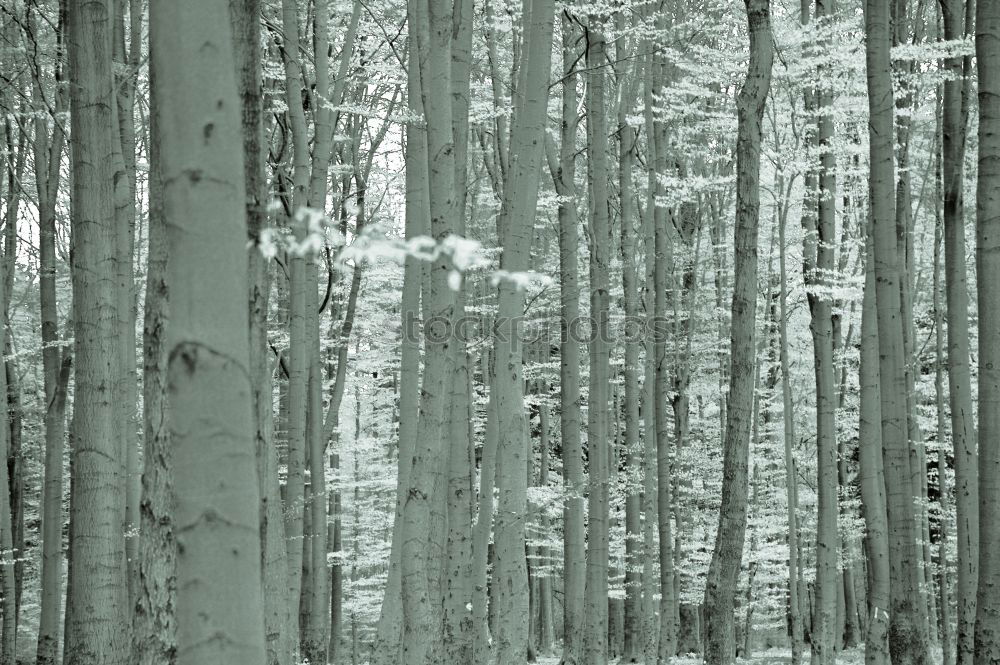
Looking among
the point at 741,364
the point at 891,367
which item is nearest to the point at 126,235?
the point at 741,364

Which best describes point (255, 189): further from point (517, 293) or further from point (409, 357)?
point (517, 293)

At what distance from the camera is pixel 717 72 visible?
14.0 m

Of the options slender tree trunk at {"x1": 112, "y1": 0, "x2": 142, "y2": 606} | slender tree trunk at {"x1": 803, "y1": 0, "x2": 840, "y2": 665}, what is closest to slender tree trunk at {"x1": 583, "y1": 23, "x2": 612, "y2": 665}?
slender tree trunk at {"x1": 803, "y1": 0, "x2": 840, "y2": 665}

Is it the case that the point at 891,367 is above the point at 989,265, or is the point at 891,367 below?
below

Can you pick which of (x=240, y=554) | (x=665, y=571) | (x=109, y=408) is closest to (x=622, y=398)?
(x=665, y=571)

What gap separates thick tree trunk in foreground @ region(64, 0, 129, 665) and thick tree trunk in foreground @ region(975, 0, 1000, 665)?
20.5ft

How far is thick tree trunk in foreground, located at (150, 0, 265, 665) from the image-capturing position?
6.76 feet

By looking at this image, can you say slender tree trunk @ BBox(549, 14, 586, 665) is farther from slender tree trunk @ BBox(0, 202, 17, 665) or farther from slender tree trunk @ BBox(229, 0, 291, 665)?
slender tree trunk @ BBox(0, 202, 17, 665)

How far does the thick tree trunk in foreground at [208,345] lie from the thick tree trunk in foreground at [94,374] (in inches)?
187

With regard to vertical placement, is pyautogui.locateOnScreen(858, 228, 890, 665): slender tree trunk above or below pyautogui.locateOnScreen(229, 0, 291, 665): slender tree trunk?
below

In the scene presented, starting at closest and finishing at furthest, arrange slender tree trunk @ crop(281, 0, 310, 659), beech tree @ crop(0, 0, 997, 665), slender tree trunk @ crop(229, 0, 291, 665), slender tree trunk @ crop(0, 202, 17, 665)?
beech tree @ crop(0, 0, 997, 665), slender tree trunk @ crop(229, 0, 291, 665), slender tree trunk @ crop(281, 0, 310, 659), slender tree trunk @ crop(0, 202, 17, 665)

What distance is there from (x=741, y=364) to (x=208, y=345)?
613 centimetres

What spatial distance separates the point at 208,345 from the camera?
209 cm

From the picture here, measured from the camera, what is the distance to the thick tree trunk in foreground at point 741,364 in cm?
740
